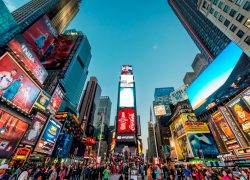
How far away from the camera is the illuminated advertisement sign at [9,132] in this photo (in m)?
22.2

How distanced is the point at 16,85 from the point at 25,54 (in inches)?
330

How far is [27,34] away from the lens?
44125 millimetres

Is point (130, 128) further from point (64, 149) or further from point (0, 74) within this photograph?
point (64, 149)

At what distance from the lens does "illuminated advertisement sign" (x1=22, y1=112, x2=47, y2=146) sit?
95.8 ft

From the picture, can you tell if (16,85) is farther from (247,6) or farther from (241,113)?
(247,6)

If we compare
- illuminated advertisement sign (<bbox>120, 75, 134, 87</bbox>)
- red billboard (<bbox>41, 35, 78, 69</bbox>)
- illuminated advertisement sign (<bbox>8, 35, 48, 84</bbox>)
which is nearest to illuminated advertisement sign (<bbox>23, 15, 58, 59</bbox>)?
red billboard (<bbox>41, 35, 78, 69</bbox>)

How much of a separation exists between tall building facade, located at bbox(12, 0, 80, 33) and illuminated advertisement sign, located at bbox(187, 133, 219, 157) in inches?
3084

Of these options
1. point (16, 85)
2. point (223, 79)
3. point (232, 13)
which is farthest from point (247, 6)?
point (16, 85)

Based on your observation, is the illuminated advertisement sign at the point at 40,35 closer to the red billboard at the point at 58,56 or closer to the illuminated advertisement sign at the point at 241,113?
the red billboard at the point at 58,56

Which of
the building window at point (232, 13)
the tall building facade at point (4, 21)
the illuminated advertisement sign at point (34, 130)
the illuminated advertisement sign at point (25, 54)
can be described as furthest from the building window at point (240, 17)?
the tall building facade at point (4, 21)

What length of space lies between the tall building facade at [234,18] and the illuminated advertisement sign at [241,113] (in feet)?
43.1

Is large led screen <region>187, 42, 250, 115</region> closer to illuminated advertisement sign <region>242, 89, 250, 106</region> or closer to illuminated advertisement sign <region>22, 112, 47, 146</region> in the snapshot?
illuminated advertisement sign <region>242, 89, 250, 106</region>

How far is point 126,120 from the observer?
25.9m

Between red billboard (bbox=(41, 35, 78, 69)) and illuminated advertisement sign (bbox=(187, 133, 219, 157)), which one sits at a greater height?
red billboard (bbox=(41, 35, 78, 69))
